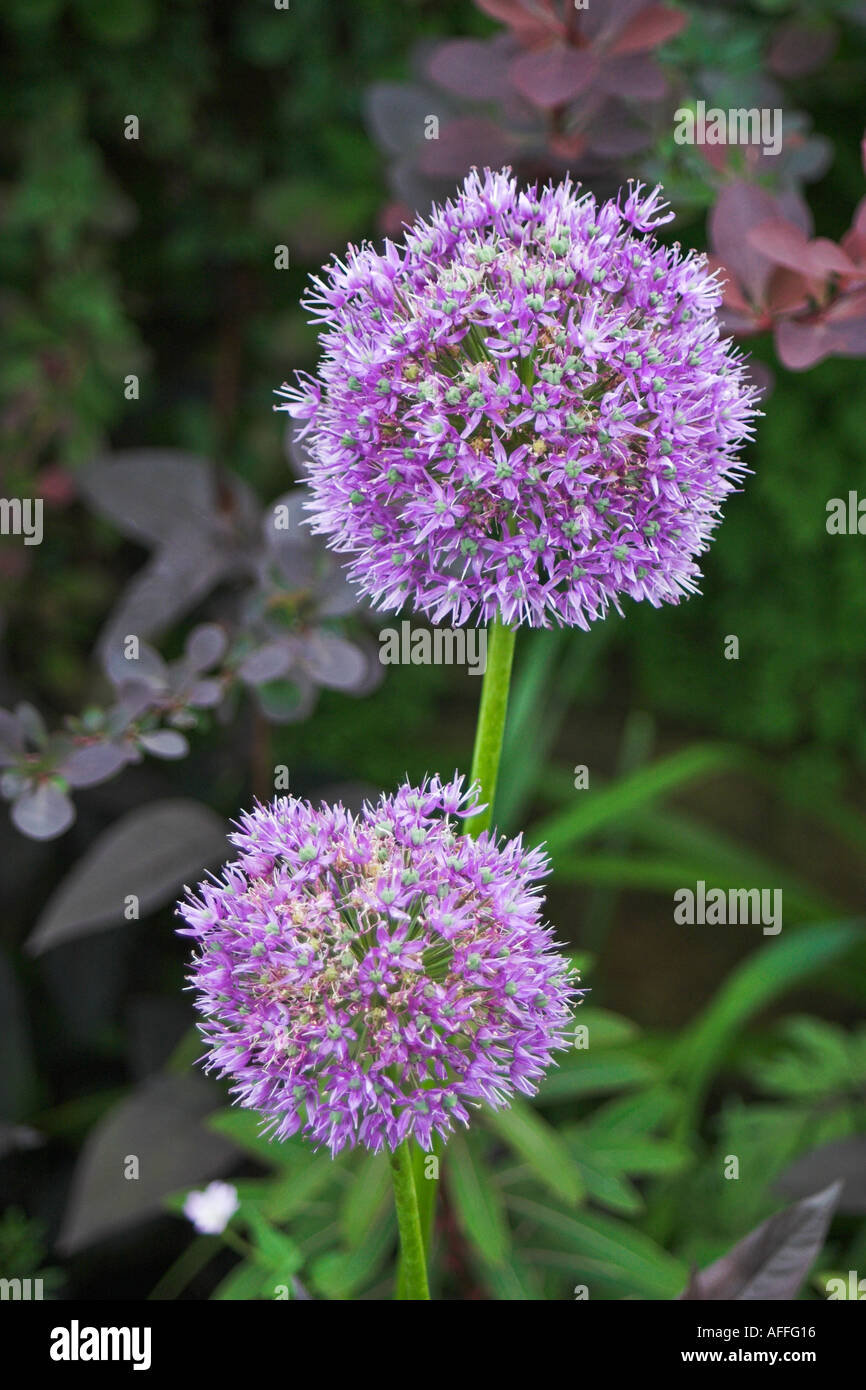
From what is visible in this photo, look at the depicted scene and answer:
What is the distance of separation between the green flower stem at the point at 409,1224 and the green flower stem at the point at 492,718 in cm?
18

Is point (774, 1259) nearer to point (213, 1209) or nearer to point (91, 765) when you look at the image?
point (213, 1209)

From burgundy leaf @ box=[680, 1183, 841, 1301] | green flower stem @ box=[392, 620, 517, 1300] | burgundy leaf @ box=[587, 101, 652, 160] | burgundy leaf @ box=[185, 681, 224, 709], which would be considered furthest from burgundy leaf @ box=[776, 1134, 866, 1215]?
burgundy leaf @ box=[587, 101, 652, 160]

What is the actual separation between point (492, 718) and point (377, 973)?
182mm

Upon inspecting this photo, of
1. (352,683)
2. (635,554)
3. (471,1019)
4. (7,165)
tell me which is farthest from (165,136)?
(471,1019)

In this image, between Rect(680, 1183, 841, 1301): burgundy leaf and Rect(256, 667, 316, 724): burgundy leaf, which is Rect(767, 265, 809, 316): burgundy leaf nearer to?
Rect(256, 667, 316, 724): burgundy leaf

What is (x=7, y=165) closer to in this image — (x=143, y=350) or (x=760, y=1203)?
(x=143, y=350)

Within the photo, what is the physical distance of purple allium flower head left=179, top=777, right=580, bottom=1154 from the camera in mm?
572

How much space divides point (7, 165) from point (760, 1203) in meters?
1.52

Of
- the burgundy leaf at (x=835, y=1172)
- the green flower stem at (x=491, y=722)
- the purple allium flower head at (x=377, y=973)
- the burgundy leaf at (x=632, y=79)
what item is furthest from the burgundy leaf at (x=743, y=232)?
the burgundy leaf at (x=835, y=1172)

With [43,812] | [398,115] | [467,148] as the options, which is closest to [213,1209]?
[43,812]

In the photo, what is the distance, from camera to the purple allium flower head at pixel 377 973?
0.57m

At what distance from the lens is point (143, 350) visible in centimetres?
153

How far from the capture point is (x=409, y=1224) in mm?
629

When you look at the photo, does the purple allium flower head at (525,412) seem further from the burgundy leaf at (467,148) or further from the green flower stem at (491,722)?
the burgundy leaf at (467,148)
